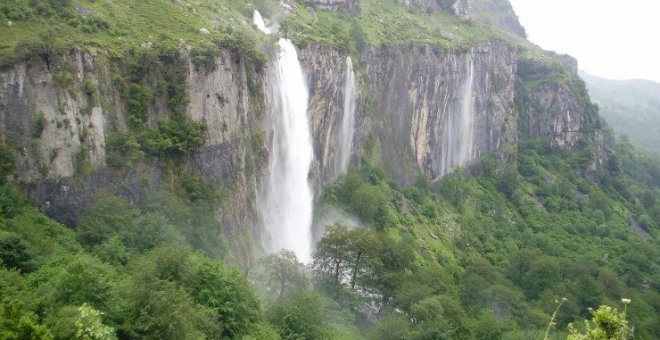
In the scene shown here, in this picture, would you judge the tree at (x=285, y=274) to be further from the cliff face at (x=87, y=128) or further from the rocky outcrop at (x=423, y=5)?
the rocky outcrop at (x=423, y=5)

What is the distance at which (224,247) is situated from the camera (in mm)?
35656

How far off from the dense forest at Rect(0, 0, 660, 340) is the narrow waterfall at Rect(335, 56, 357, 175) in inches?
62.1

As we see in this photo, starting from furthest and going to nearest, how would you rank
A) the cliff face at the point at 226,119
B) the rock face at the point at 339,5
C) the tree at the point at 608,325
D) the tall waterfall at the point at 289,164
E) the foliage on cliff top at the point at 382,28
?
the rock face at the point at 339,5 → the foliage on cliff top at the point at 382,28 → the tall waterfall at the point at 289,164 → the cliff face at the point at 226,119 → the tree at the point at 608,325

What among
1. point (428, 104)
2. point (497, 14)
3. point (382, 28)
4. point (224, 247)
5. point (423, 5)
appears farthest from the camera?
point (497, 14)

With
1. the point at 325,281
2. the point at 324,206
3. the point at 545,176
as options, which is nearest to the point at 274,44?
the point at 324,206

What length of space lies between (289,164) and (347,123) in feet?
48.4

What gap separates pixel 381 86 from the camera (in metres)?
70.3

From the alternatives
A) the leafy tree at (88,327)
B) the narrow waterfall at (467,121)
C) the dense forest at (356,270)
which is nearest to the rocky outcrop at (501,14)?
the narrow waterfall at (467,121)

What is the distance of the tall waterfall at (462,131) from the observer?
286 ft

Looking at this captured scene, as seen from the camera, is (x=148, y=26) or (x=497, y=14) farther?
(x=497, y=14)

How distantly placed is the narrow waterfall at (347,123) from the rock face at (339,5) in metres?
14.9

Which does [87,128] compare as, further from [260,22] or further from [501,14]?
[501,14]

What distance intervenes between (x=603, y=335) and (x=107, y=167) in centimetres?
2774

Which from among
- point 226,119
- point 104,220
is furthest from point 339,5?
point 104,220
